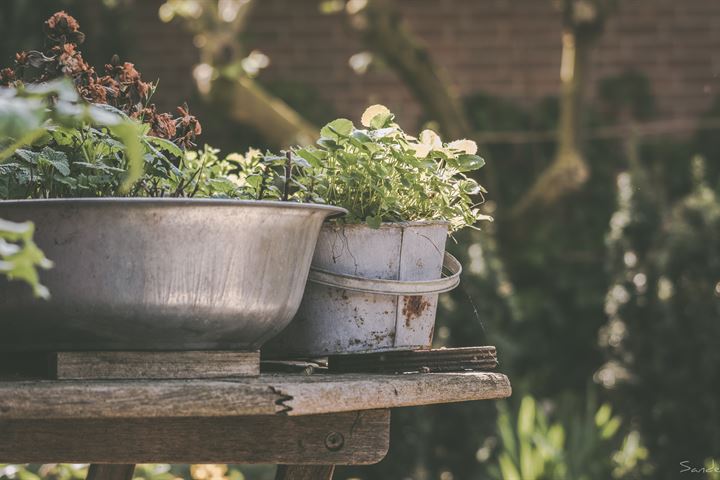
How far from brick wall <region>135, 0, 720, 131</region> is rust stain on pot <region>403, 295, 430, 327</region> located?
3486 mm

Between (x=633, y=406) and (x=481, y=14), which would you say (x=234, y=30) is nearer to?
(x=481, y=14)

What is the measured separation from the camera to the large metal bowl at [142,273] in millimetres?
1035

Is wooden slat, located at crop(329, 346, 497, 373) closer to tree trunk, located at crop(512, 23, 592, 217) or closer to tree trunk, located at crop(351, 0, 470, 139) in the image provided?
tree trunk, located at crop(351, 0, 470, 139)

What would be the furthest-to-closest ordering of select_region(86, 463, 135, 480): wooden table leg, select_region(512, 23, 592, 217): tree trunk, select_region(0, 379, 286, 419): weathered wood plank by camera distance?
1. select_region(512, 23, 592, 217): tree trunk
2. select_region(86, 463, 135, 480): wooden table leg
3. select_region(0, 379, 286, 419): weathered wood plank

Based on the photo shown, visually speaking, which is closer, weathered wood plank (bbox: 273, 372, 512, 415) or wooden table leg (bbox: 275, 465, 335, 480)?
weathered wood plank (bbox: 273, 372, 512, 415)

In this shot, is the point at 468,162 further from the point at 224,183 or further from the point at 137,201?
the point at 137,201

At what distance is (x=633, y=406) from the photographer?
3.53 meters

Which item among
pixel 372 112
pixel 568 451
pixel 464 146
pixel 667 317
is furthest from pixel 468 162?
pixel 568 451

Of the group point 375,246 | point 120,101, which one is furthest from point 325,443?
point 120,101

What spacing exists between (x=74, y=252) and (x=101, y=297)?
2.1 inches

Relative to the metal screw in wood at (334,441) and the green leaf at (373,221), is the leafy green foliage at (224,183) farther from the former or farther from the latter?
the metal screw in wood at (334,441)

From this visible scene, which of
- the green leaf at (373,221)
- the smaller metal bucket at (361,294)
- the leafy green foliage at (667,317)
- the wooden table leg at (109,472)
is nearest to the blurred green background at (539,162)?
the leafy green foliage at (667,317)

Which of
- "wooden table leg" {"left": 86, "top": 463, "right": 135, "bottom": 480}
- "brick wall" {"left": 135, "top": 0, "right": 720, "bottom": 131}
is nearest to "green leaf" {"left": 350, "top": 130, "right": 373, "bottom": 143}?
"wooden table leg" {"left": 86, "top": 463, "right": 135, "bottom": 480}

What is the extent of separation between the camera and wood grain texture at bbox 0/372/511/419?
3.09 ft
